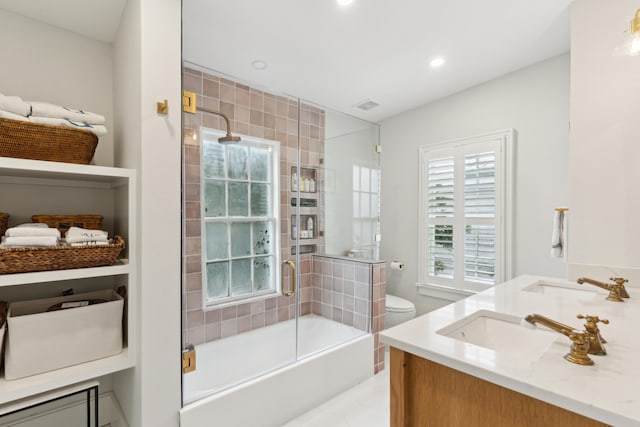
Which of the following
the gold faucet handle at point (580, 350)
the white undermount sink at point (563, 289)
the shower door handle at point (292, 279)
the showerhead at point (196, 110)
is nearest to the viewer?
the gold faucet handle at point (580, 350)

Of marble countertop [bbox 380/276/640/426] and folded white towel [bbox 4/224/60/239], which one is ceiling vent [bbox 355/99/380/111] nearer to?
marble countertop [bbox 380/276/640/426]

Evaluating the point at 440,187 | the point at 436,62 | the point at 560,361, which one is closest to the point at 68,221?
the point at 560,361

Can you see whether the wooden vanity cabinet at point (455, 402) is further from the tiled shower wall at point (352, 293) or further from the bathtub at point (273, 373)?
the tiled shower wall at point (352, 293)

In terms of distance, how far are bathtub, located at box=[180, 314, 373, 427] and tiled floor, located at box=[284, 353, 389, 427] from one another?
0.17ft

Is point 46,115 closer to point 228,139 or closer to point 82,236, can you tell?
point 82,236

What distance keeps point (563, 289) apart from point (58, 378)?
2.56m

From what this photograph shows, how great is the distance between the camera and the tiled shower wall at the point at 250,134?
1809 millimetres

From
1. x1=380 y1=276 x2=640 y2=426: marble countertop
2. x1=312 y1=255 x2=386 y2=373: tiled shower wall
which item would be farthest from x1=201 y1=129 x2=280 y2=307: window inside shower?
x1=380 y1=276 x2=640 y2=426: marble countertop

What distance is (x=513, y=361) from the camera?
0.86 metres

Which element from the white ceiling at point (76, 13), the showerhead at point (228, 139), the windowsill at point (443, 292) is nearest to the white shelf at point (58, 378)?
the showerhead at point (228, 139)

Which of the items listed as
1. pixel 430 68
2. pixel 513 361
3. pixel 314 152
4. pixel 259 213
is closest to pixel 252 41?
pixel 314 152

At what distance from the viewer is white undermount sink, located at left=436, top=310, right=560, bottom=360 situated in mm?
1156

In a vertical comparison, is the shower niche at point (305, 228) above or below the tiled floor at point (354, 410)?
above

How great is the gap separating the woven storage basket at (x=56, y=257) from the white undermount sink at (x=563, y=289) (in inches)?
83.6
